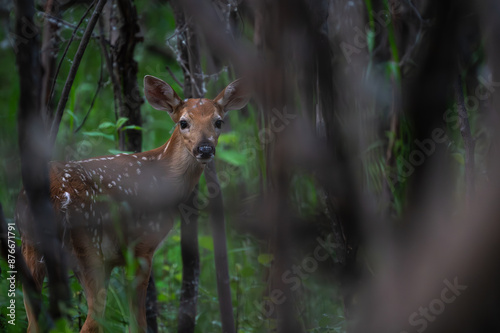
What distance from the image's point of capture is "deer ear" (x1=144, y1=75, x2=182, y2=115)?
142 inches

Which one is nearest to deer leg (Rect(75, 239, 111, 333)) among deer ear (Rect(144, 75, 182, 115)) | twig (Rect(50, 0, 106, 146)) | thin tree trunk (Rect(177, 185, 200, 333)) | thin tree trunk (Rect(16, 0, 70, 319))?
twig (Rect(50, 0, 106, 146))

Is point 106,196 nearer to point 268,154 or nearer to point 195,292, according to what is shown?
point 195,292

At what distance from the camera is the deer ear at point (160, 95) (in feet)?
11.8

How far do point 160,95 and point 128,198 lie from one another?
72cm

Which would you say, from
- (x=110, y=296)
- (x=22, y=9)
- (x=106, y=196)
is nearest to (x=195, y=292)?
(x=110, y=296)

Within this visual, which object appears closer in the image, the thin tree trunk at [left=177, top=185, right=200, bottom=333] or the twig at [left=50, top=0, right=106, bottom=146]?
the twig at [left=50, top=0, right=106, bottom=146]

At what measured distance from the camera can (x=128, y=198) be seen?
11.4 feet

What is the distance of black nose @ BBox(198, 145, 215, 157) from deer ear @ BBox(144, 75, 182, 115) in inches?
20.0

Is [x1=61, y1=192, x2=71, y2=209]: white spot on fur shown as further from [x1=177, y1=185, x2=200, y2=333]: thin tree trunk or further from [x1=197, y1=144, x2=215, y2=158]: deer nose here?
[x1=177, y1=185, x2=200, y2=333]: thin tree trunk

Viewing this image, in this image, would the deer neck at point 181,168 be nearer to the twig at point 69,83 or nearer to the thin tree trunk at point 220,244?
the thin tree trunk at point 220,244

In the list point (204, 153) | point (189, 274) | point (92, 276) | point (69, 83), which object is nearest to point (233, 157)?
point (189, 274)

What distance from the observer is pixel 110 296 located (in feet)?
11.2

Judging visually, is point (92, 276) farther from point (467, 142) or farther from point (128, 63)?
point (467, 142)

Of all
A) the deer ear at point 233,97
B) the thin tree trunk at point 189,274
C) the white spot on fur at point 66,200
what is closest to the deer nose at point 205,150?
the deer ear at point 233,97
